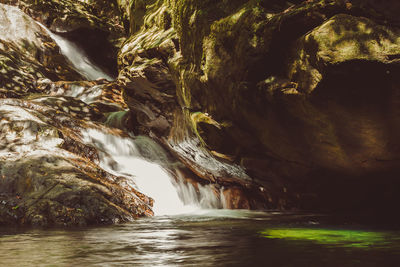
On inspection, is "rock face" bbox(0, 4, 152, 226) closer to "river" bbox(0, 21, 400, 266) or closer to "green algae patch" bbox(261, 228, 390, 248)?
"river" bbox(0, 21, 400, 266)

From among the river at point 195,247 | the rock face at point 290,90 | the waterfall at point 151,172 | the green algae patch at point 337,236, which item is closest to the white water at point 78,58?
the waterfall at point 151,172

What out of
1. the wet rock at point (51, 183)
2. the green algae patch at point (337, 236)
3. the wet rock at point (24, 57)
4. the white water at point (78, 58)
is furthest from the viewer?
the white water at point (78, 58)

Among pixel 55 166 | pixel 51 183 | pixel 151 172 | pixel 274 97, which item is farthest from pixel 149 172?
pixel 274 97

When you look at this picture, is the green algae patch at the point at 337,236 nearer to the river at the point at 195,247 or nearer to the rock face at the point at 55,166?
the river at the point at 195,247

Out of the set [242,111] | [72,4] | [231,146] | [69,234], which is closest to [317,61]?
[242,111]

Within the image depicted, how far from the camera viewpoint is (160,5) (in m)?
A: 9.57

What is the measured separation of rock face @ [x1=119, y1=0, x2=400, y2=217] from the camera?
4.45 metres

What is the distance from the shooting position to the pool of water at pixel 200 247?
2.86 metres

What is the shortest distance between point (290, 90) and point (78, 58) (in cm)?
1887

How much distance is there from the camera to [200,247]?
3555 millimetres

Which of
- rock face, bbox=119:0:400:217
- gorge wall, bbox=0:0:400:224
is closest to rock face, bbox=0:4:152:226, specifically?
gorge wall, bbox=0:0:400:224

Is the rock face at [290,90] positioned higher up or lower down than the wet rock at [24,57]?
lower down

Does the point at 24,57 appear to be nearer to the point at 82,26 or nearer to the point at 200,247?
the point at 82,26

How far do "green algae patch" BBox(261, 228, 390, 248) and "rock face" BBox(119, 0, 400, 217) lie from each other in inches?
60.5
